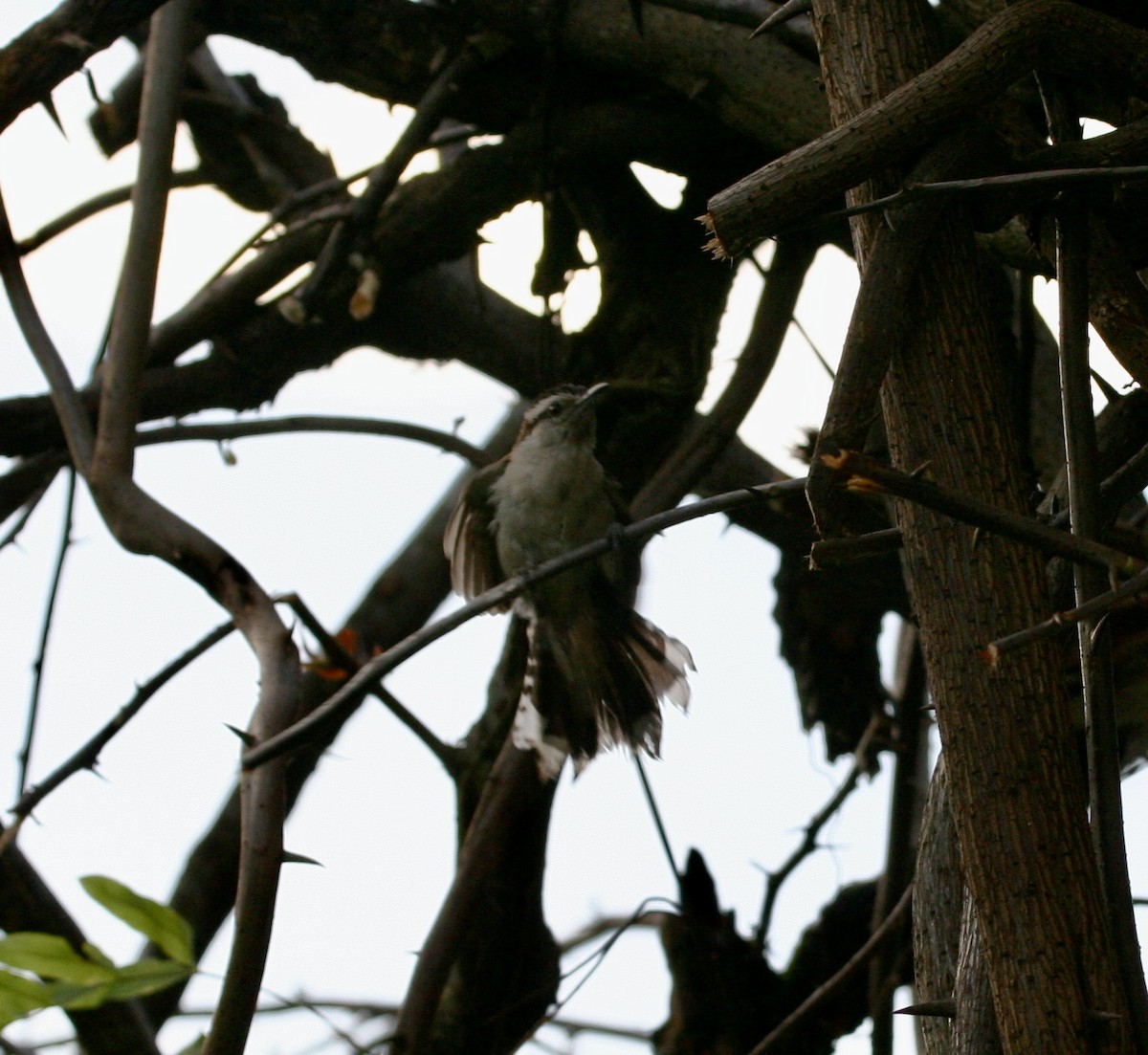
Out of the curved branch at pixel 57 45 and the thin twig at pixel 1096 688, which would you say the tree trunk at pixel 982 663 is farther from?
the curved branch at pixel 57 45

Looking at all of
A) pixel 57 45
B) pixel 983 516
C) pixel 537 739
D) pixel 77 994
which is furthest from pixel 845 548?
pixel 57 45

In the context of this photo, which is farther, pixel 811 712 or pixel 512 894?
pixel 811 712

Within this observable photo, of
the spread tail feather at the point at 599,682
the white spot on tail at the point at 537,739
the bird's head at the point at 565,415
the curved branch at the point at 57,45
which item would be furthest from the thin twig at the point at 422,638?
the bird's head at the point at 565,415

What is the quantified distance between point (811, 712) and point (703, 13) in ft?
7.86

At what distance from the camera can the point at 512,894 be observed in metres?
4.08

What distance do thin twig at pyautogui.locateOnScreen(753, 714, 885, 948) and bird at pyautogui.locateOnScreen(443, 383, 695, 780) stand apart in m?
0.52

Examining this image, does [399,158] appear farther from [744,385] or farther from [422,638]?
[422,638]

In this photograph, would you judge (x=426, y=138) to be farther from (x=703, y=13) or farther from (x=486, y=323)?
(x=486, y=323)

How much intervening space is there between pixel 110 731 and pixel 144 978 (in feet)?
2.82

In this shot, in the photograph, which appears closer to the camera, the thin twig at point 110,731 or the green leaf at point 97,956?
the green leaf at point 97,956

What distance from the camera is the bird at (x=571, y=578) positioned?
14.0ft

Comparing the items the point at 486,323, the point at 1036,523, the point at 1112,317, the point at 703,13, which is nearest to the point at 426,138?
the point at 703,13

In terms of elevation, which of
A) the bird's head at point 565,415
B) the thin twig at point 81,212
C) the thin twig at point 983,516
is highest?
the thin twig at point 81,212

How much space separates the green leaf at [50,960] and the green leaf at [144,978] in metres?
0.03
